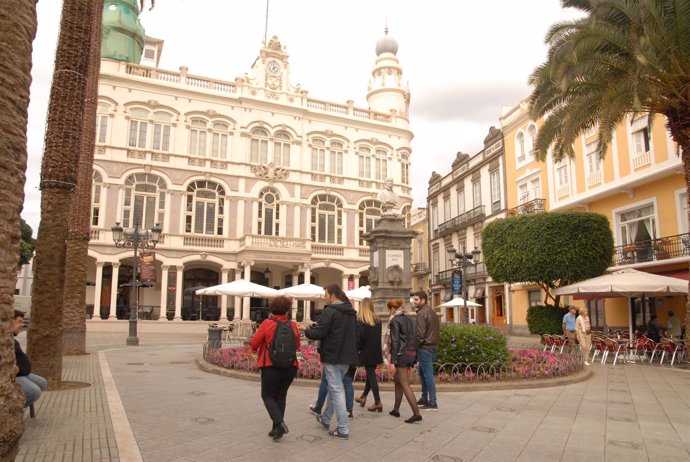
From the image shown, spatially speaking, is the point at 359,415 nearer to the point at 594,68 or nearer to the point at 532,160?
the point at 594,68

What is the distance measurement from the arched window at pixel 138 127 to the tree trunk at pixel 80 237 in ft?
53.2

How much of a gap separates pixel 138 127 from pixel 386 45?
68.5 feet

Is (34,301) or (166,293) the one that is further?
(166,293)

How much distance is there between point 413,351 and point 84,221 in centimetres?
1220

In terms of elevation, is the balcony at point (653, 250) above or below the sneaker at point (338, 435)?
above

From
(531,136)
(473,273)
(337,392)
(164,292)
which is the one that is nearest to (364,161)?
(473,273)

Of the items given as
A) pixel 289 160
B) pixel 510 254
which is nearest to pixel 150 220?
pixel 289 160

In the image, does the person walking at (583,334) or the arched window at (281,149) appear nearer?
the person walking at (583,334)

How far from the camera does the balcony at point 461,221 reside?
1366 inches

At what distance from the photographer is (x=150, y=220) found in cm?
3102

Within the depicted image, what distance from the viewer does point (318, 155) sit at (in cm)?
3625

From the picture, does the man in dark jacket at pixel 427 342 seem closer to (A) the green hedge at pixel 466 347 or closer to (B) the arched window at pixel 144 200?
(A) the green hedge at pixel 466 347

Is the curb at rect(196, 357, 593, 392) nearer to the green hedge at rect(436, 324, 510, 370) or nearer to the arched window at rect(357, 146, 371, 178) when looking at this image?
the green hedge at rect(436, 324, 510, 370)

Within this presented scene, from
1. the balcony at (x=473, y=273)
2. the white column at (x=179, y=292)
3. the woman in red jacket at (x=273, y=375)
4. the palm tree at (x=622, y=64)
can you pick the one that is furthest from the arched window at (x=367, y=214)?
the woman in red jacket at (x=273, y=375)
